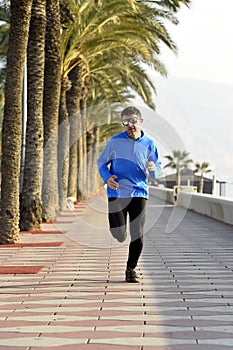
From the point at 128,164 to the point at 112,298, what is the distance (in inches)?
68.8

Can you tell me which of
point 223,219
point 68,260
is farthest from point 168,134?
point 223,219

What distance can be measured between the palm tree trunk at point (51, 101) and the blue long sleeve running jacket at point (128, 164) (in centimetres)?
1104

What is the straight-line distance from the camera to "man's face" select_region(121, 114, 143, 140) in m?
9.49

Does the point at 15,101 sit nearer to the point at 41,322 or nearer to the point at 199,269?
the point at 199,269

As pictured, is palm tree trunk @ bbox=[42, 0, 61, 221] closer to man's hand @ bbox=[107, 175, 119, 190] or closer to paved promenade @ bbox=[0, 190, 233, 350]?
paved promenade @ bbox=[0, 190, 233, 350]

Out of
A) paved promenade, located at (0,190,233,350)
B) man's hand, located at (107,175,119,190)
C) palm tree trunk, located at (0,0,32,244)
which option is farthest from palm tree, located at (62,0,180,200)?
man's hand, located at (107,175,119,190)

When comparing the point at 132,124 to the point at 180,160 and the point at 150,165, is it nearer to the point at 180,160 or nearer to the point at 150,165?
the point at 150,165

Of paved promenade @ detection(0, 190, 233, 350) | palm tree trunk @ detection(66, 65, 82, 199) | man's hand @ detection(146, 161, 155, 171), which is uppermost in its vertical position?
palm tree trunk @ detection(66, 65, 82, 199)

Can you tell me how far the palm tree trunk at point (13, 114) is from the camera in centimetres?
1494

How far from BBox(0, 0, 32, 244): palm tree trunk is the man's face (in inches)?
225

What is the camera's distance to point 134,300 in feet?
27.1

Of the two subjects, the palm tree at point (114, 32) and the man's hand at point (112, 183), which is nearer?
the man's hand at point (112, 183)

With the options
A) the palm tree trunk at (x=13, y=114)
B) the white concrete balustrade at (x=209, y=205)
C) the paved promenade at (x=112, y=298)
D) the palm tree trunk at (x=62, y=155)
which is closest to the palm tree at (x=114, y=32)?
the palm tree trunk at (x=62, y=155)

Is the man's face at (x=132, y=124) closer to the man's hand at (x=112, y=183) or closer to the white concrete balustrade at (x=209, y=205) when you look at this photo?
the man's hand at (x=112, y=183)
